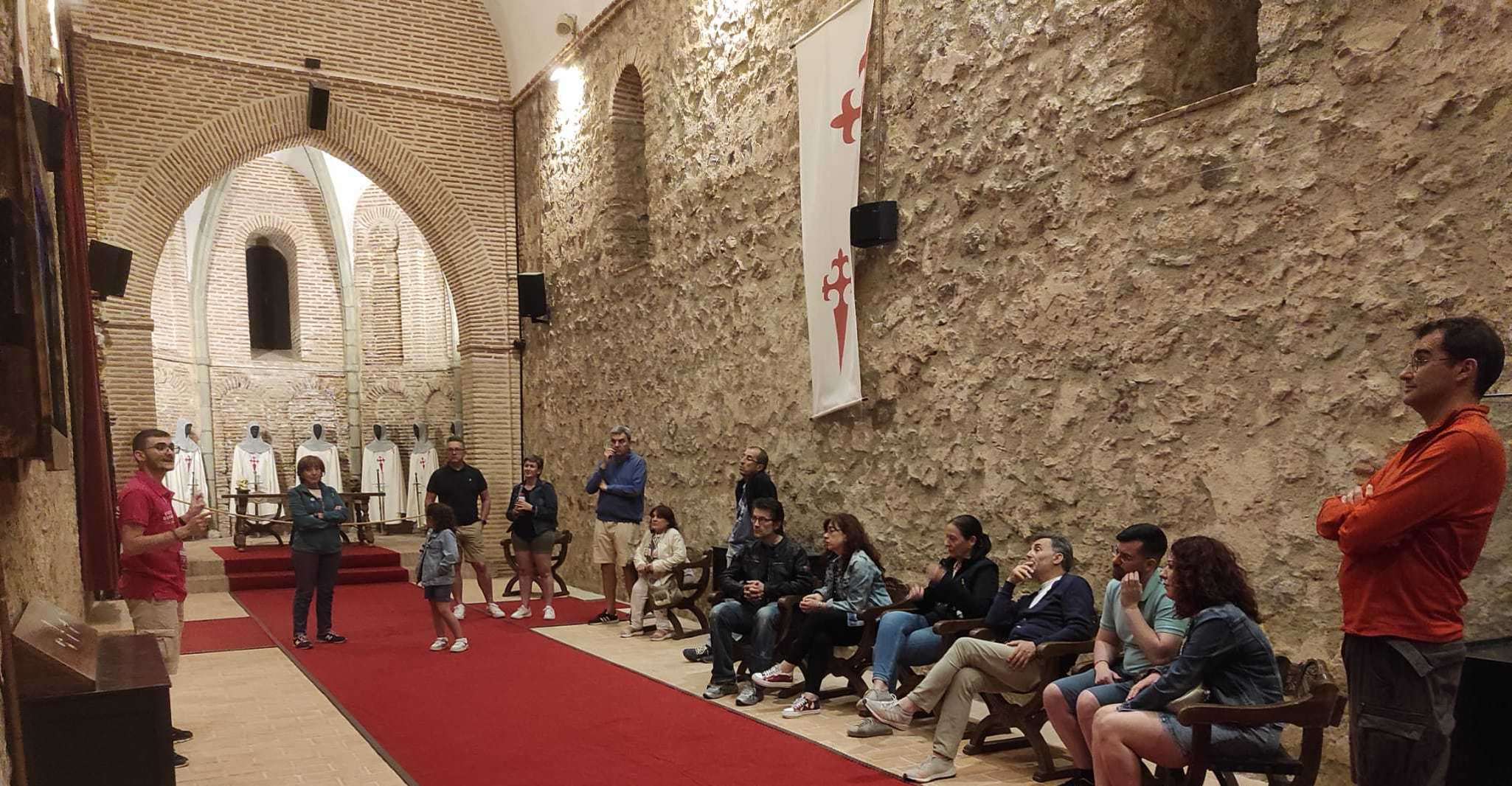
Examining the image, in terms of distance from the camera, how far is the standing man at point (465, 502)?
27.7 ft

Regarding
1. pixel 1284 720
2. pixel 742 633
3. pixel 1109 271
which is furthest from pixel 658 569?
→ pixel 1284 720

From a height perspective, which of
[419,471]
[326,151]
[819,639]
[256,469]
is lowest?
[819,639]

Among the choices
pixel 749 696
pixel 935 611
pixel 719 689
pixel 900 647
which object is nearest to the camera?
Result: pixel 900 647

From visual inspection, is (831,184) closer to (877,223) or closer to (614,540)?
(877,223)

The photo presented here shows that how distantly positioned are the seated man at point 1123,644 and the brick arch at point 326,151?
9328 millimetres

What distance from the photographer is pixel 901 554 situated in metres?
5.95

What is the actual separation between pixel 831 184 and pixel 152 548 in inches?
164

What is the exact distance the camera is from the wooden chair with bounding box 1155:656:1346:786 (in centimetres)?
293

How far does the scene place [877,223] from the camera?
5938mm

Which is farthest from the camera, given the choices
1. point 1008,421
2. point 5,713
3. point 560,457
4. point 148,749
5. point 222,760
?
point 560,457

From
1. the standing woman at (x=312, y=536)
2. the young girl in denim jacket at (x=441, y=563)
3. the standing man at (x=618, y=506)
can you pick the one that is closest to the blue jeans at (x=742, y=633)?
the young girl in denim jacket at (x=441, y=563)

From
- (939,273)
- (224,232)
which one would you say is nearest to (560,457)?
(939,273)

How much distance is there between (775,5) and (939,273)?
8.85 feet

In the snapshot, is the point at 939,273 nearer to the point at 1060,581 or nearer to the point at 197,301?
the point at 1060,581
